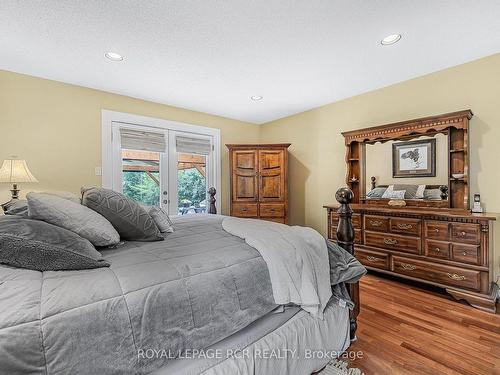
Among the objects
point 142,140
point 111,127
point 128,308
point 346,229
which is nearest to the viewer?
point 128,308

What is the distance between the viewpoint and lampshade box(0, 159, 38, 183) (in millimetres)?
2432

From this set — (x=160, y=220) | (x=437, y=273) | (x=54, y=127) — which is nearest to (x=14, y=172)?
(x=54, y=127)

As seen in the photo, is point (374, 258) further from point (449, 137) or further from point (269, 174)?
point (269, 174)

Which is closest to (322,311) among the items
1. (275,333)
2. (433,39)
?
(275,333)

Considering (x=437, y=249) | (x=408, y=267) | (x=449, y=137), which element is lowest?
(x=408, y=267)

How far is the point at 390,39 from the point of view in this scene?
2.23 metres

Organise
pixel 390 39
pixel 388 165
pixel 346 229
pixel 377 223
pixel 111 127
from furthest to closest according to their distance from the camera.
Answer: pixel 111 127, pixel 388 165, pixel 377 223, pixel 390 39, pixel 346 229

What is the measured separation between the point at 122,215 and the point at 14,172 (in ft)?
6.19

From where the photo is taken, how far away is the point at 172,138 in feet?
13.0

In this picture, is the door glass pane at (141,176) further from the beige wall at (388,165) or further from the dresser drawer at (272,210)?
the beige wall at (388,165)

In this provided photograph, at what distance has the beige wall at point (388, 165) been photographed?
9.23 feet

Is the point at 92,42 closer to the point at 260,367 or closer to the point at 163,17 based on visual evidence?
the point at 163,17

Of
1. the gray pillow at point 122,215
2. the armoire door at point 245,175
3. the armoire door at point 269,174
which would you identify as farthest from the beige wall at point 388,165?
the gray pillow at point 122,215

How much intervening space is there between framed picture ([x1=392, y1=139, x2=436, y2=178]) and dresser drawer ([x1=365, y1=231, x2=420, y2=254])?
2.69ft
